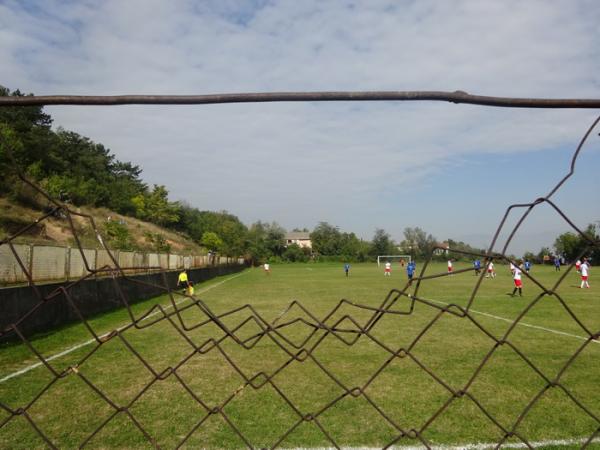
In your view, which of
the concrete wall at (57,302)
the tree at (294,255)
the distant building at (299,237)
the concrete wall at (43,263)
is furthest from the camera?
the distant building at (299,237)

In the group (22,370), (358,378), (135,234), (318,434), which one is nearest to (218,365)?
(358,378)

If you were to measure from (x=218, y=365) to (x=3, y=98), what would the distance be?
6311 mm

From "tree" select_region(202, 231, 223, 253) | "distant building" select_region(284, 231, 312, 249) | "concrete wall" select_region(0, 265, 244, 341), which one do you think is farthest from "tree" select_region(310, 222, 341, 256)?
"concrete wall" select_region(0, 265, 244, 341)

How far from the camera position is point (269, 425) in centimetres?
473

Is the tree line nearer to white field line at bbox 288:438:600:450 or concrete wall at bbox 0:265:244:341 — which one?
concrete wall at bbox 0:265:244:341

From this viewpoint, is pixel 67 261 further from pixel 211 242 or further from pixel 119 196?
pixel 211 242

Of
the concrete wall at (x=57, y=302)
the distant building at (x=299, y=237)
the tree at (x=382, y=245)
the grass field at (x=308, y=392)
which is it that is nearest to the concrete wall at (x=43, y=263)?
the concrete wall at (x=57, y=302)

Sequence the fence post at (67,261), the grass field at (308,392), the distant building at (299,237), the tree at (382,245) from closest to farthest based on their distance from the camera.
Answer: the grass field at (308,392)
the fence post at (67,261)
the tree at (382,245)
the distant building at (299,237)

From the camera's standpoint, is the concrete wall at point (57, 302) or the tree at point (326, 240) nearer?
the concrete wall at point (57, 302)

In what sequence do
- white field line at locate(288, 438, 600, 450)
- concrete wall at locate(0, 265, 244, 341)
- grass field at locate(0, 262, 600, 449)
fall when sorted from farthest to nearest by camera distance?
concrete wall at locate(0, 265, 244, 341) < grass field at locate(0, 262, 600, 449) < white field line at locate(288, 438, 600, 450)

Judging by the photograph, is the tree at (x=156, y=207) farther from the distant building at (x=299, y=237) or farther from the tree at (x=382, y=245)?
the distant building at (x=299, y=237)

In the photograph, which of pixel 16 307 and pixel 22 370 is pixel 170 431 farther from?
pixel 16 307

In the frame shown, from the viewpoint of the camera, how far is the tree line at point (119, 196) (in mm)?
37875

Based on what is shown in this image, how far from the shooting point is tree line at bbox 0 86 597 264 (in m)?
37.9
